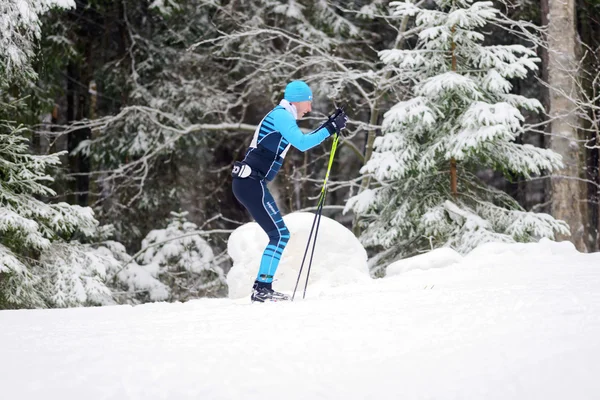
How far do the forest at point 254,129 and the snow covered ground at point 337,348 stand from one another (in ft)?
12.8

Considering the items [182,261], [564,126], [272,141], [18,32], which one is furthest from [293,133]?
Answer: [182,261]

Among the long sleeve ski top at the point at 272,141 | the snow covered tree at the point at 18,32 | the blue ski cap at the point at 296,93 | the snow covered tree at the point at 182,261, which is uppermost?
the snow covered tree at the point at 18,32

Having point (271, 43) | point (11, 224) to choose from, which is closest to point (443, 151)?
point (11, 224)

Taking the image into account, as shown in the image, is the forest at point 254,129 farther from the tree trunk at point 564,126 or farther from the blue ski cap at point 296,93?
the blue ski cap at point 296,93

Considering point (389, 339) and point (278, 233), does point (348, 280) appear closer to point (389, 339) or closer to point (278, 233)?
point (278, 233)

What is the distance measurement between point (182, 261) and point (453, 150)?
718 cm

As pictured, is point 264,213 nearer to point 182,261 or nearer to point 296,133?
point 296,133

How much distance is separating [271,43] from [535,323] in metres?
13.8

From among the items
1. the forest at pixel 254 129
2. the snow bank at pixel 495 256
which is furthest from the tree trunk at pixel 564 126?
the snow bank at pixel 495 256

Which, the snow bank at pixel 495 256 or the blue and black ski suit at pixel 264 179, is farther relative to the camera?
the snow bank at pixel 495 256

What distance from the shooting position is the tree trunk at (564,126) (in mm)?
11023

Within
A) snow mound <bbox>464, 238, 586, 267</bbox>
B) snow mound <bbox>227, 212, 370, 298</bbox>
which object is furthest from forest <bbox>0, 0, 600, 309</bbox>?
snow mound <bbox>227, 212, 370, 298</bbox>

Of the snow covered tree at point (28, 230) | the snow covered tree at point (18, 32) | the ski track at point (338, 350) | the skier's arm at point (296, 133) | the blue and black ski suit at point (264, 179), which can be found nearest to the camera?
the ski track at point (338, 350)

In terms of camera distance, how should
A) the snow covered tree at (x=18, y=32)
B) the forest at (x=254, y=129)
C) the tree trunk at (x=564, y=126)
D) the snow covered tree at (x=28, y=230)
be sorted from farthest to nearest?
the tree trunk at (x=564, y=126) < the forest at (x=254, y=129) < the snow covered tree at (x=18, y=32) < the snow covered tree at (x=28, y=230)
